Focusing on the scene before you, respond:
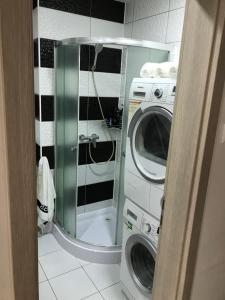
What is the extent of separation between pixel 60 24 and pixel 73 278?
2.11 meters

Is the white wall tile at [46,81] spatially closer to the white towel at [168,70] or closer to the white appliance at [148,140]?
the white appliance at [148,140]

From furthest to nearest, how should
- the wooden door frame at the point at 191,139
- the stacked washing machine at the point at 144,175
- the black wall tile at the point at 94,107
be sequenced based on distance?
the black wall tile at the point at 94,107 < the stacked washing machine at the point at 144,175 < the wooden door frame at the point at 191,139

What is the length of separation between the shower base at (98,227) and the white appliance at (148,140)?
89 cm

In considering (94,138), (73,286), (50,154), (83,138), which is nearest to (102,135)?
(94,138)

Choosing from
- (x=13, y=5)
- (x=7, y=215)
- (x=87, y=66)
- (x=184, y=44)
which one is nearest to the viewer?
(x=13, y=5)

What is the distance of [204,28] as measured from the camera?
811 mm

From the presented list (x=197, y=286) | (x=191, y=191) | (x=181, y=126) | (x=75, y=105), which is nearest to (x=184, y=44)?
(x=181, y=126)

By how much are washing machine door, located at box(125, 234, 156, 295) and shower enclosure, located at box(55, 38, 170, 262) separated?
440 mm

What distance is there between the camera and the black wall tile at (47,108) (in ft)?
7.57

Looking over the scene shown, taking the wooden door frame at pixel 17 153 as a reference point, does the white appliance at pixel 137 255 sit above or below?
below

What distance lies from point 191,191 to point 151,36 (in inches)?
69.6

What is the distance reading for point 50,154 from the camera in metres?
2.47

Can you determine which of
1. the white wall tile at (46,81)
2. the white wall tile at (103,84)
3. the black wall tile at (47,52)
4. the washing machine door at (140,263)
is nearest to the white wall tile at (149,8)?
the white wall tile at (103,84)

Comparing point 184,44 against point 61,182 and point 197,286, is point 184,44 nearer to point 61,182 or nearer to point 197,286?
point 197,286
